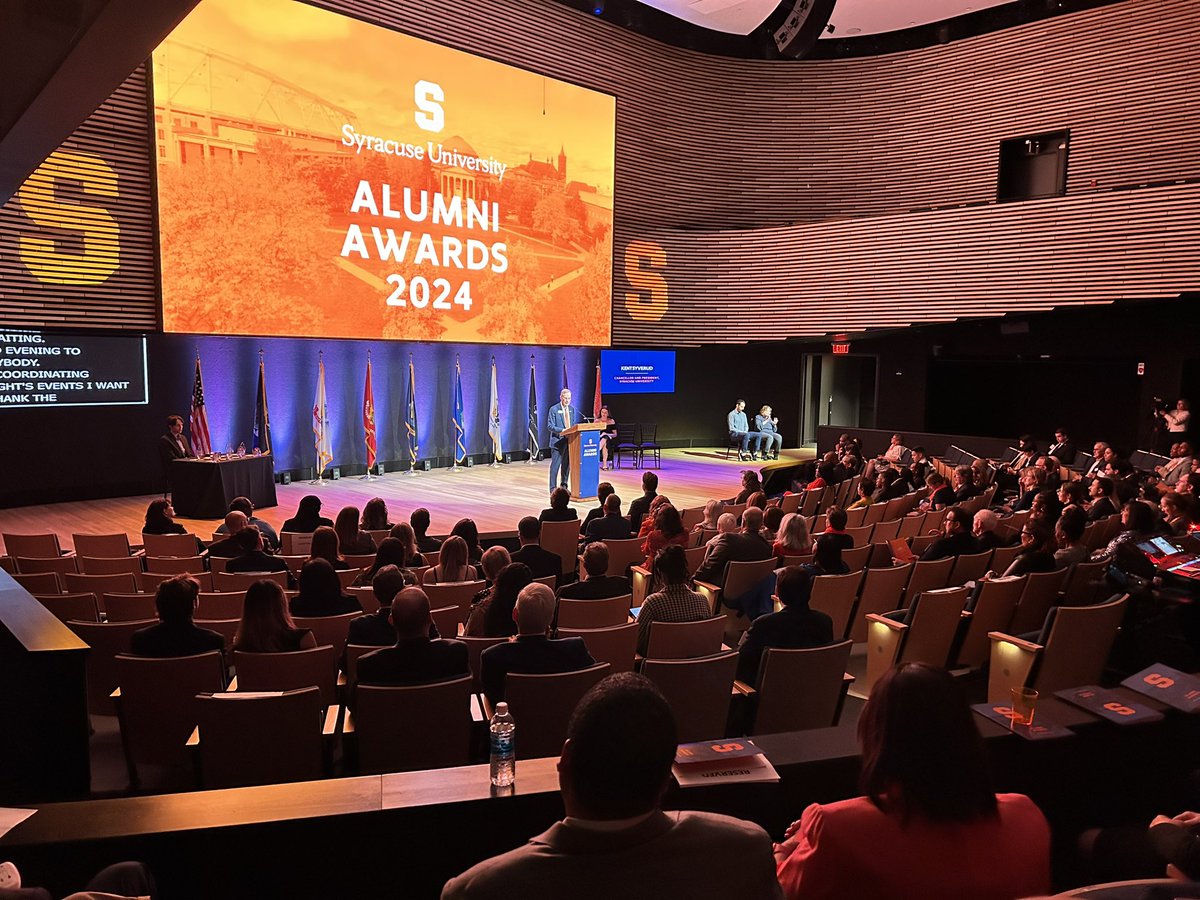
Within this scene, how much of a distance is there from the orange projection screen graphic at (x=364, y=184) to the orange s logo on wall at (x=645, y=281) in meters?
1.70

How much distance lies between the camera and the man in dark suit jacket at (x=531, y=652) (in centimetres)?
338

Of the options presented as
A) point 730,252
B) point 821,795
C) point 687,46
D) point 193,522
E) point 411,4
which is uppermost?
point 687,46

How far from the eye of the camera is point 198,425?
11.4 m

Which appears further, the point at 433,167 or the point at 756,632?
the point at 433,167

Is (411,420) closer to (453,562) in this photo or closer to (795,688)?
(453,562)

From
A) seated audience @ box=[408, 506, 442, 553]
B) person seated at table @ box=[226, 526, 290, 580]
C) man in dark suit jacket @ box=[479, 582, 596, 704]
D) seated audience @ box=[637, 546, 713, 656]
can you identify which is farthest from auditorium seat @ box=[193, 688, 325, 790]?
seated audience @ box=[408, 506, 442, 553]

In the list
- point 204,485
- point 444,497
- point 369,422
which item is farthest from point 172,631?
point 369,422

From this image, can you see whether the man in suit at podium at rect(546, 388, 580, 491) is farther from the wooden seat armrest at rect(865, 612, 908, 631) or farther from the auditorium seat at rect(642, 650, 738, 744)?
Answer: the auditorium seat at rect(642, 650, 738, 744)

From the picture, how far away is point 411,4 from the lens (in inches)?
493

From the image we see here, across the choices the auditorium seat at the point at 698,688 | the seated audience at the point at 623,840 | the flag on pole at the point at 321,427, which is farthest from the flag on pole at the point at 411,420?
the seated audience at the point at 623,840

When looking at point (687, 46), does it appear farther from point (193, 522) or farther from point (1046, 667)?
point (1046, 667)

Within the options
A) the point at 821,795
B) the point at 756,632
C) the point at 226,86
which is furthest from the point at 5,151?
the point at 821,795

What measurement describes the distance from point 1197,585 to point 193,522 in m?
10.3
